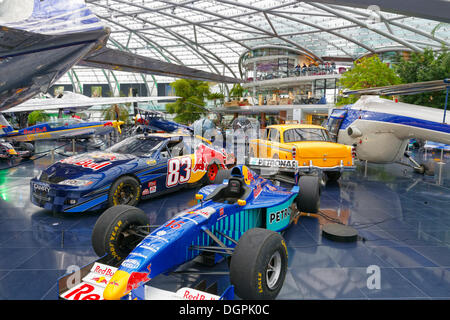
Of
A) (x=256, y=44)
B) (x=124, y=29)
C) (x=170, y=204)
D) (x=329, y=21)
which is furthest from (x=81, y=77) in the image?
(x=170, y=204)

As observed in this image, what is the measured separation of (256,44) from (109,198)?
49.6 metres

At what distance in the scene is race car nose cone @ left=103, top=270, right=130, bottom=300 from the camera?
2.89 m

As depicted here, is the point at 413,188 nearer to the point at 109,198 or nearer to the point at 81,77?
the point at 109,198

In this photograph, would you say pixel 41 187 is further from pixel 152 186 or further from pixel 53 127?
pixel 53 127

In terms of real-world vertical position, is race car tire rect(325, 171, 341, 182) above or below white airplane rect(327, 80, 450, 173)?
below

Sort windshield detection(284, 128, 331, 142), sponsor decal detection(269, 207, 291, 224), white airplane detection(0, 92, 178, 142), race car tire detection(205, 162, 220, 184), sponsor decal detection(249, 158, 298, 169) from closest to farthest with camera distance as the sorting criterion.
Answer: sponsor decal detection(269, 207, 291, 224) → sponsor decal detection(249, 158, 298, 169) → race car tire detection(205, 162, 220, 184) → windshield detection(284, 128, 331, 142) → white airplane detection(0, 92, 178, 142)

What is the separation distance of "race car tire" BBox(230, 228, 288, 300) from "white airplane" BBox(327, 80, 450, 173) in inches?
334

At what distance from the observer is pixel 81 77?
215 feet

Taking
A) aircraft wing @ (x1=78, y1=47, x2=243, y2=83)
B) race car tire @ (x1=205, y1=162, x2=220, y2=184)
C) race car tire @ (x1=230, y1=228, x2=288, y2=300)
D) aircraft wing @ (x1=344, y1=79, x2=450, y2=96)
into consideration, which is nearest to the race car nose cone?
race car tire @ (x1=230, y1=228, x2=288, y2=300)

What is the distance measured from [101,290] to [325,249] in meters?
3.46

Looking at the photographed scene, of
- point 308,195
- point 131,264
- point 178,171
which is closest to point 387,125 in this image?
point 308,195

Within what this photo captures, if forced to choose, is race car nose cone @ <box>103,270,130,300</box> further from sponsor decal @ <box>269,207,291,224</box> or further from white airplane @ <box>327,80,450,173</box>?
white airplane @ <box>327,80,450,173</box>

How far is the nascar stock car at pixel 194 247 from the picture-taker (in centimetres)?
311

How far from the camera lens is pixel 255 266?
125 inches
